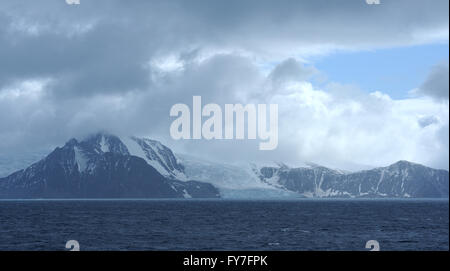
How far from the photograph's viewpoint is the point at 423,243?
104500mm

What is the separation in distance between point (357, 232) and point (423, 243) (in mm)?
21896

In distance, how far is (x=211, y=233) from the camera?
119m

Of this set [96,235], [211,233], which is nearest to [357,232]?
[211,233]

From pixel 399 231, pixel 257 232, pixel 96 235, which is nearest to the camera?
pixel 96 235
